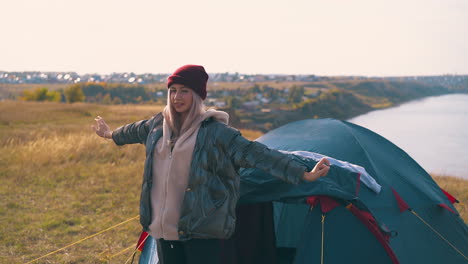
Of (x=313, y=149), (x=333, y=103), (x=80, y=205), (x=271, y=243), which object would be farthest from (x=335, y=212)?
(x=333, y=103)

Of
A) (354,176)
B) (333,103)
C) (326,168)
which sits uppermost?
(326,168)

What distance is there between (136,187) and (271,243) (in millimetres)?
5063

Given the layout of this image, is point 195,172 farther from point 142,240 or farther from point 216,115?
point 142,240

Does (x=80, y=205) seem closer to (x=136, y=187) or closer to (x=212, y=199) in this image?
(x=136, y=187)

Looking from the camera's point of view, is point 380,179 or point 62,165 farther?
point 62,165

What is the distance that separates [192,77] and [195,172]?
54 cm

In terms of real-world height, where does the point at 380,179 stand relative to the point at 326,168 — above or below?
below

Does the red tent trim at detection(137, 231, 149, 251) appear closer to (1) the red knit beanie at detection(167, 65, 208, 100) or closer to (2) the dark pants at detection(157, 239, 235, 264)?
(2) the dark pants at detection(157, 239, 235, 264)

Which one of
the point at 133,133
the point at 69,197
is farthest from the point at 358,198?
the point at 69,197

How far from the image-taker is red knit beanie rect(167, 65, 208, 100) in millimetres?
2588

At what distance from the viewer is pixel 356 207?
3186 mm

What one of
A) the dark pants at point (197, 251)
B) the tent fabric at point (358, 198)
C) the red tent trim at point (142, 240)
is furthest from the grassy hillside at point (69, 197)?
the dark pants at point (197, 251)

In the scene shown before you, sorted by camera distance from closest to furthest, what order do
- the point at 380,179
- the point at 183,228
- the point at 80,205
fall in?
the point at 183,228 → the point at 380,179 → the point at 80,205

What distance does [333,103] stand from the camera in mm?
58625
